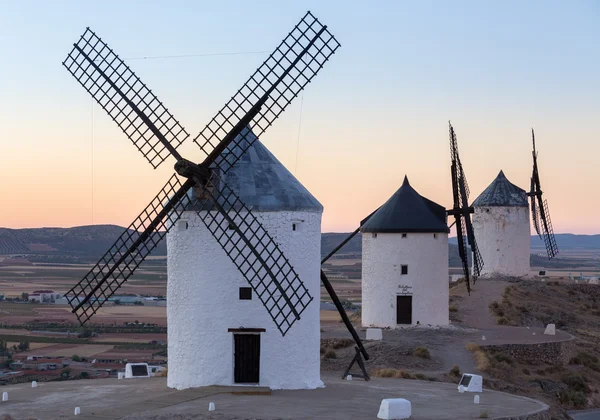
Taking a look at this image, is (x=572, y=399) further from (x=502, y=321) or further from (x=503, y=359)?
(x=502, y=321)

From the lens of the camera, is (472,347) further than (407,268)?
No

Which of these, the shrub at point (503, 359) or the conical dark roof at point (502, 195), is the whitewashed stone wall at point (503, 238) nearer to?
the conical dark roof at point (502, 195)

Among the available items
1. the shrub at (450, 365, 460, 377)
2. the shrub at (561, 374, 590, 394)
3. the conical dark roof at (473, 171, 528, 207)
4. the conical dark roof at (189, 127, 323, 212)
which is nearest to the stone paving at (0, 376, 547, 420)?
the shrub at (450, 365, 460, 377)

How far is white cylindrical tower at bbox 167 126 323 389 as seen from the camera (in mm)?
24109

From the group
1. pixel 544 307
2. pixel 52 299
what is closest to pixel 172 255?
pixel 544 307

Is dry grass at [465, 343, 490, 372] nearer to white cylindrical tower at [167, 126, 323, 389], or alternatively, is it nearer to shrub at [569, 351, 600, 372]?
shrub at [569, 351, 600, 372]

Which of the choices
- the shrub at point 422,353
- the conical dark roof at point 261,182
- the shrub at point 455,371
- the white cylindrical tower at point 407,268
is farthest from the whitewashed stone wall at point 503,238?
the conical dark roof at point 261,182

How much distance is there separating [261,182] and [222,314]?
315 centimetres

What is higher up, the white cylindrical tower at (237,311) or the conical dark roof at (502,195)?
the conical dark roof at (502,195)

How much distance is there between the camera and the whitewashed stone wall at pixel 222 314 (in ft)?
79.1

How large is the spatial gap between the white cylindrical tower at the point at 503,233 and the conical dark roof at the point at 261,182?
32236 millimetres

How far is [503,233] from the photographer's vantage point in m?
56.2

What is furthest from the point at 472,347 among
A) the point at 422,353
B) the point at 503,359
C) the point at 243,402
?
the point at 243,402

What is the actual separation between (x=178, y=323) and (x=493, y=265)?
34386 mm
